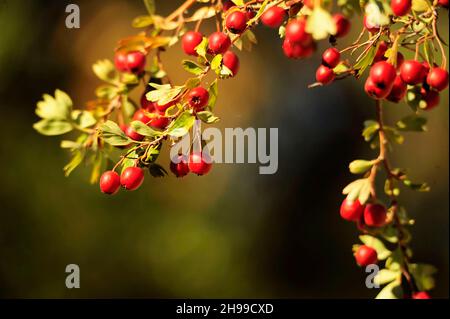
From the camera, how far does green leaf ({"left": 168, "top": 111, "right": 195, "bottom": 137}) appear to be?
759 millimetres

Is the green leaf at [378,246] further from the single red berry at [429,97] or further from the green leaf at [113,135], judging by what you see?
the green leaf at [113,135]

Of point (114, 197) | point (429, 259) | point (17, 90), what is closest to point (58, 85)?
point (17, 90)

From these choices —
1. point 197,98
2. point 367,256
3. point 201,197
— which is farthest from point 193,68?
point 201,197

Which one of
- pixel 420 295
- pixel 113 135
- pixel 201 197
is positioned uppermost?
pixel 201 197

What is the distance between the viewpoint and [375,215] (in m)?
0.78

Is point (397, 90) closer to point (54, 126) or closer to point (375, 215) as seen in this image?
point (375, 215)

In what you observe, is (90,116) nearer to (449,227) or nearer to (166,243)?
(166,243)

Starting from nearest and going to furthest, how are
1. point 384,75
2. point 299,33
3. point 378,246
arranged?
point 299,33 → point 384,75 → point 378,246

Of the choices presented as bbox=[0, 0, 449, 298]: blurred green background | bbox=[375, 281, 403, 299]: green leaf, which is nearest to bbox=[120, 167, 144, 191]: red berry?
bbox=[375, 281, 403, 299]: green leaf

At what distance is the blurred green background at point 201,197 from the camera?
204 centimetres

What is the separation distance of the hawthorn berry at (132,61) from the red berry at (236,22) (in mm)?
255

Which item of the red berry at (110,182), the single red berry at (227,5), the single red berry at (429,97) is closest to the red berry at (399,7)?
the single red berry at (429,97)

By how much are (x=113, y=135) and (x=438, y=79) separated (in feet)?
1.48

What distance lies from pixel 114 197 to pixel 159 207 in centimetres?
18
